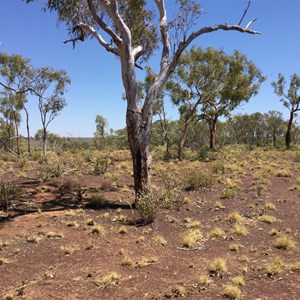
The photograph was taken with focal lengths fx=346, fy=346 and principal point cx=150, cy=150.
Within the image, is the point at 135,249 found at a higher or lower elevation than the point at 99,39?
lower

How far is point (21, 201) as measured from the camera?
9969 mm

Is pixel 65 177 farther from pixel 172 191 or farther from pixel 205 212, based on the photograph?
pixel 205 212

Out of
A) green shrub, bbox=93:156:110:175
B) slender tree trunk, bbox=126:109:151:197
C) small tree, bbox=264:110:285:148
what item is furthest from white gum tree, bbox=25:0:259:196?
small tree, bbox=264:110:285:148

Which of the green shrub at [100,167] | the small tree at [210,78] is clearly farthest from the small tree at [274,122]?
the green shrub at [100,167]

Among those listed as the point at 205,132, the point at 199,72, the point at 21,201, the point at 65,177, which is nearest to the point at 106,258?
the point at 21,201

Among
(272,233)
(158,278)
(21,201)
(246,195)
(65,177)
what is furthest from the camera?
(65,177)

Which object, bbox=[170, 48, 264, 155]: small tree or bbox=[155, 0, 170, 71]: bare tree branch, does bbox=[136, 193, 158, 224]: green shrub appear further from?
bbox=[170, 48, 264, 155]: small tree

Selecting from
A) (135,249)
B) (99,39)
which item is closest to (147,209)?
(135,249)

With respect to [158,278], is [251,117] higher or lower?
higher

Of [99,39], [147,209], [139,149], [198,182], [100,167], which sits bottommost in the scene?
[147,209]

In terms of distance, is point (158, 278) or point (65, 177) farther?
point (65, 177)

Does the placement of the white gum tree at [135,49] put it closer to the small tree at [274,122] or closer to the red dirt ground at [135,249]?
the red dirt ground at [135,249]

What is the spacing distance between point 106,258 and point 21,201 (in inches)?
190

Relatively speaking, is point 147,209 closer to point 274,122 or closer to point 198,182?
point 198,182
